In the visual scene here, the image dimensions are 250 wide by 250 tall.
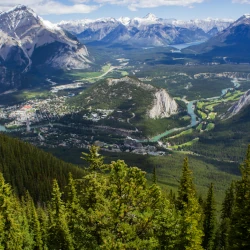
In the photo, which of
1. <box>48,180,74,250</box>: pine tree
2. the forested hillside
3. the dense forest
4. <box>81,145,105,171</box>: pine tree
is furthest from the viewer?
the forested hillside

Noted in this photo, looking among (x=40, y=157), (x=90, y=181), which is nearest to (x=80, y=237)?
(x=90, y=181)

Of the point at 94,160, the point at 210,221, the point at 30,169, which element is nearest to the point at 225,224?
the point at 210,221

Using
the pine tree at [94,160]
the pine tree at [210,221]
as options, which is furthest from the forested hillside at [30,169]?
the pine tree at [94,160]

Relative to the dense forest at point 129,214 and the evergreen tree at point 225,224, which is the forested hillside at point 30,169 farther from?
the dense forest at point 129,214

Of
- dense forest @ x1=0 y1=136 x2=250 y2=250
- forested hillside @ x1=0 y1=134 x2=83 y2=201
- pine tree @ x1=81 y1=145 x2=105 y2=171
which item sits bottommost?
forested hillside @ x1=0 y1=134 x2=83 y2=201

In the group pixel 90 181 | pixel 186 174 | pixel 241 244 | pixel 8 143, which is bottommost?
pixel 8 143

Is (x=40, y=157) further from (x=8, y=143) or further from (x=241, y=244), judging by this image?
(x=241, y=244)

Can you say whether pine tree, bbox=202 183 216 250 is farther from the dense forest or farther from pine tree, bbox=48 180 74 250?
pine tree, bbox=48 180 74 250

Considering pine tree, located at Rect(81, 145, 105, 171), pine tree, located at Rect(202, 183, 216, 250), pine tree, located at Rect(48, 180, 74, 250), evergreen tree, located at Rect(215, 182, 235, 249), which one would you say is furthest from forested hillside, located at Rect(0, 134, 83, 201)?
pine tree, located at Rect(81, 145, 105, 171)
